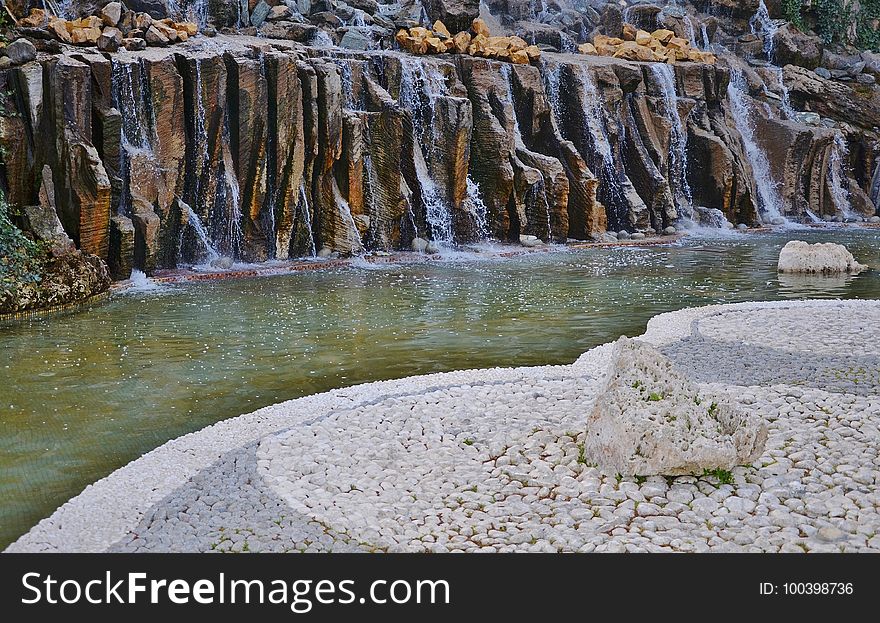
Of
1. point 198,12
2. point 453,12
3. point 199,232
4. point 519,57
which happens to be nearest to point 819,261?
point 519,57

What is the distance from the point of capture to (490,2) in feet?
111

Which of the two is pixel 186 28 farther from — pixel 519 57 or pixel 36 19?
pixel 519 57

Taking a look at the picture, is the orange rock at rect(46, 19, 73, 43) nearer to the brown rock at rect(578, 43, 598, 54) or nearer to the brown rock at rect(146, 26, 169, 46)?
the brown rock at rect(146, 26, 169, 46)

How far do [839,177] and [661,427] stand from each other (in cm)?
2863

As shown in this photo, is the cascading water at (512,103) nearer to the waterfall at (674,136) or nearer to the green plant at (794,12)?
the waterfall at (674,136)

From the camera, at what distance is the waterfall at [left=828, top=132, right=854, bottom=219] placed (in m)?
30.3

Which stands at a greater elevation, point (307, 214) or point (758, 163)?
point (758, 163)

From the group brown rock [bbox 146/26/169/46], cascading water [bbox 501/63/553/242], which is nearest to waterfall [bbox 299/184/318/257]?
brown rock [bbox 146/26/169/46]

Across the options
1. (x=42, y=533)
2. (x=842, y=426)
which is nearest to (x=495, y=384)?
(x=842, y=426)

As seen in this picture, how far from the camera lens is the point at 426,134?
21.9 metres

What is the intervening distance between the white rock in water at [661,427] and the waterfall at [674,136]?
22459mm

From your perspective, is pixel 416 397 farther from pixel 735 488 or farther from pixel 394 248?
pixel 394 248

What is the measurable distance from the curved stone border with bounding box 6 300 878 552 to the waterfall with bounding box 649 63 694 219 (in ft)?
60.4

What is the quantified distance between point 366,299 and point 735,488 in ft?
32.2
